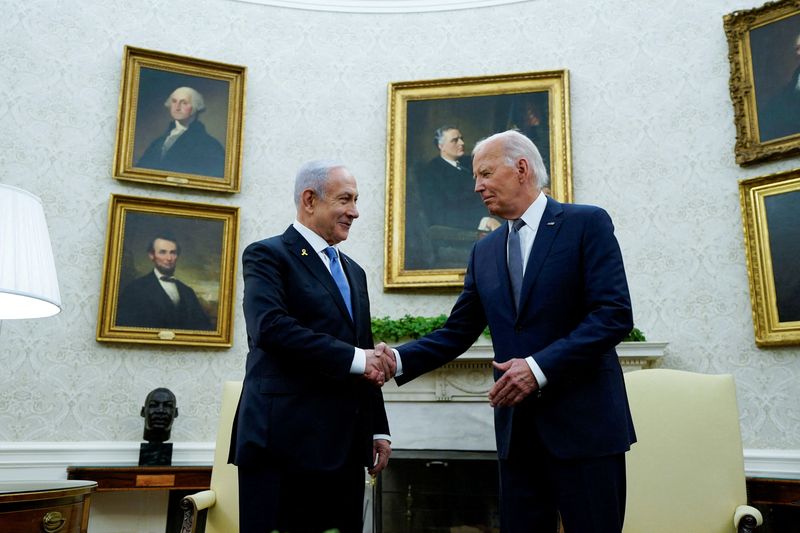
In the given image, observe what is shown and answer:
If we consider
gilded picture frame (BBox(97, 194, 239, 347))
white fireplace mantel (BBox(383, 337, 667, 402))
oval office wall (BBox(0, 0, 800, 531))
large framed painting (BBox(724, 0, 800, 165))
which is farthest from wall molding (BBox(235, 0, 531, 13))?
white fireplace mantel (BBox(383, 337, 667, 402))

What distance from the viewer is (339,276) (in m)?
2.61

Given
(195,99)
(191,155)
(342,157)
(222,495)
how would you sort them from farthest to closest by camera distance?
1. (342,157)
2. (195,99)
3. (191,155)
4. (222,495)

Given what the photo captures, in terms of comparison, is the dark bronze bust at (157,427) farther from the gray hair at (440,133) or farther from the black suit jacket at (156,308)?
the gray hair at (440,133)

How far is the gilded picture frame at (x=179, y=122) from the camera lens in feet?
17.2

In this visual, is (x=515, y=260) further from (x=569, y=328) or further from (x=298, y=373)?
(x=298, y=373)

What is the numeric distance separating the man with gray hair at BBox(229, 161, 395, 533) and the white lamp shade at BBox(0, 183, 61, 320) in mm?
782

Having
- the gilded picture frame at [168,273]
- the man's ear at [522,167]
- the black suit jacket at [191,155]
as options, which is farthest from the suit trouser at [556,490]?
the black suit jacket at [191,155]

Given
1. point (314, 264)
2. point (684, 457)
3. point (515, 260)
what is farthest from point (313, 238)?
point (684, 457)

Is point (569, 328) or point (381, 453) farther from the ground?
point (569, 328)

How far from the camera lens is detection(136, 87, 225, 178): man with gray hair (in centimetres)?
530

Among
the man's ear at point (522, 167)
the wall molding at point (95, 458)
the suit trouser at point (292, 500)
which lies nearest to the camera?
the suit trouser at point (292, 500)

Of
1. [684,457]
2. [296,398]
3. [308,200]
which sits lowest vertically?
[684,457]

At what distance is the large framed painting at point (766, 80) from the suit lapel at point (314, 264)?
362cm

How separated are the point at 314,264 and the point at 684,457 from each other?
2187 millimetres
